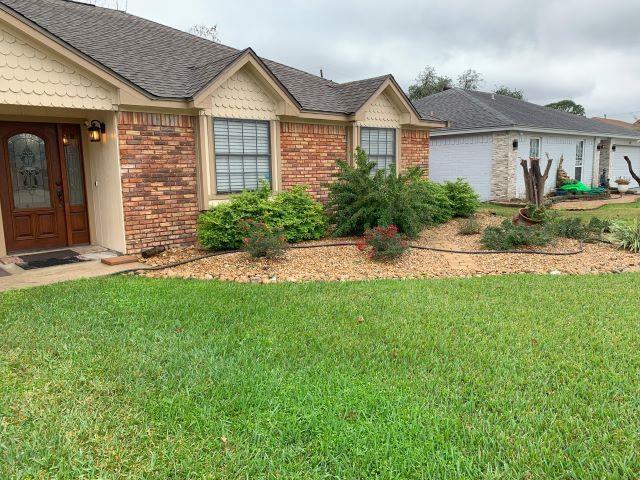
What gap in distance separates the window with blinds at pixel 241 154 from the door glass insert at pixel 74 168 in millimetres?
2720

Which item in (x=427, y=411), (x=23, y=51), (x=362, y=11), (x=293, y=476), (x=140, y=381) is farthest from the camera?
(x=362, y=11)

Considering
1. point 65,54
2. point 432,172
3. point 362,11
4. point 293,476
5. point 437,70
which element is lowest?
point 293,476

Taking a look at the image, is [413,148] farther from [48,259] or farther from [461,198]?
[48,259]

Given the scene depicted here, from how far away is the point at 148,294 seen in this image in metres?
6.00

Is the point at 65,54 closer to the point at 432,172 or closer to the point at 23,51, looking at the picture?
the point at 23,51

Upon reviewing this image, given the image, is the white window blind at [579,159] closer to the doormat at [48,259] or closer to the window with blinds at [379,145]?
the window with blinds at [379,145]

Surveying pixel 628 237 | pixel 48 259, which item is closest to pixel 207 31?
pixel 48 259

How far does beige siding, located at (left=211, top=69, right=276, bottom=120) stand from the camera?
9.41 m

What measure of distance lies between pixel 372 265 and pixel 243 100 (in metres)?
4.46

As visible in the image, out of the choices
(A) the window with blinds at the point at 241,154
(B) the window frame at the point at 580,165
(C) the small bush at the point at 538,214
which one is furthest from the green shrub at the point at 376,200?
(B) the window frame at the point at 580,165

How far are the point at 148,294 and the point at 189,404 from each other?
306cm

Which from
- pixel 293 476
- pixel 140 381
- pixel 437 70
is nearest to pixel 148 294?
pixel 140 381

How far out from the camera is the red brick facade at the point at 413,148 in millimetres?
12906

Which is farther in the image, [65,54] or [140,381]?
[65,54]
